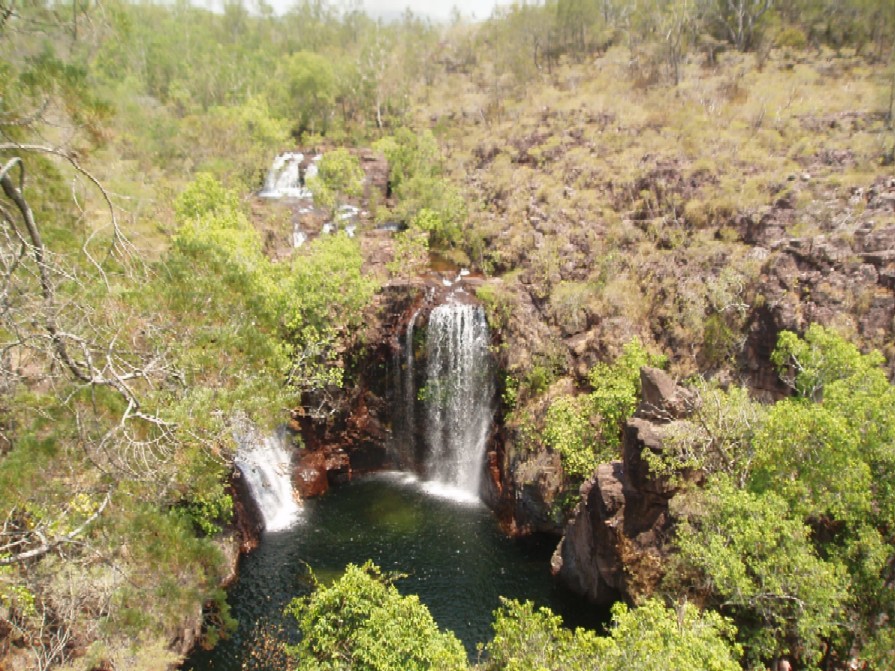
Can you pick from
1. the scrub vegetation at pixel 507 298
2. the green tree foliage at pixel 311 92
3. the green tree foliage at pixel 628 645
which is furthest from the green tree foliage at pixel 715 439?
the green tree foliage at pixel 311 92

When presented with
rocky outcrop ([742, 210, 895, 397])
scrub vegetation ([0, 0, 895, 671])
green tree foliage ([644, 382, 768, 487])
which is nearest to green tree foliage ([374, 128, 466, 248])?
scrub vegetation ([0, 0, 895, 671])

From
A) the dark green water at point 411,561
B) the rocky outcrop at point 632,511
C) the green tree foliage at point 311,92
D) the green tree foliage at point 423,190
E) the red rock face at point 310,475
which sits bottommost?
the dark green water at point 411,561

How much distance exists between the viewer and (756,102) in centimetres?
3778

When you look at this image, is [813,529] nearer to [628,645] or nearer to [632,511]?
[632,511]

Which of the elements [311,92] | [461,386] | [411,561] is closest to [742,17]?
[311,92]

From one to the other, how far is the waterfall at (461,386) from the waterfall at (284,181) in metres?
22.0

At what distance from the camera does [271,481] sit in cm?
2608

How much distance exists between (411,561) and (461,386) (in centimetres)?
A: 910

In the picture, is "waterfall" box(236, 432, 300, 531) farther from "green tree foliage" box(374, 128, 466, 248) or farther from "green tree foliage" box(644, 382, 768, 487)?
"green tree foliage" box(374, 128, 466, 248)

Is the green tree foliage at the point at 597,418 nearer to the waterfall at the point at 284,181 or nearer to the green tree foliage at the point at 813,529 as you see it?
the green tree foliage at the point at 813,529

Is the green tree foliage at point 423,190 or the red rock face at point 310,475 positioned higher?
the green tree foliage at point 423,190

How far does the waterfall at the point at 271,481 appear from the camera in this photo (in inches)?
977

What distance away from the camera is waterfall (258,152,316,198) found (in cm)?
4456

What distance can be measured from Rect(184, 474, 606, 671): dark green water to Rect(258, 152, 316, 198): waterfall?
26.5 metres
